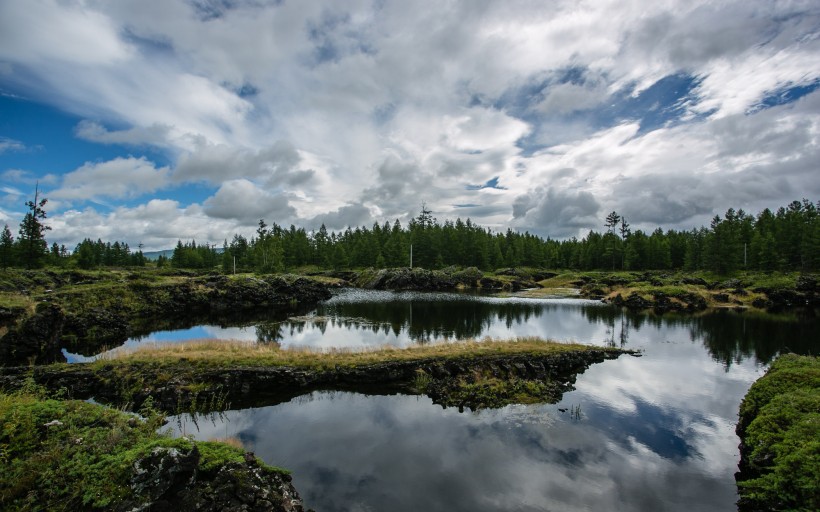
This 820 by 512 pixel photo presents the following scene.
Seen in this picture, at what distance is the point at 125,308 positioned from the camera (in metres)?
53.8

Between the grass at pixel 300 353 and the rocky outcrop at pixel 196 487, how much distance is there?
15.4 m

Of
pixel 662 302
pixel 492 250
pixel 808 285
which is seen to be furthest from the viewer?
pixel 492 250

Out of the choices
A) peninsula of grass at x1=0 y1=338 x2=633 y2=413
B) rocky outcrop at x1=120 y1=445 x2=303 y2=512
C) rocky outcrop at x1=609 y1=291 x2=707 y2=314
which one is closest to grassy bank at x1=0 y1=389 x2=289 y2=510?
rocky outcrop at x1=120 y1=445 x2=303 y2=512

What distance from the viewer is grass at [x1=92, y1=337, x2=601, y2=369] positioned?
87.9ft

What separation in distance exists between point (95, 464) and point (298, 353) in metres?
19.1

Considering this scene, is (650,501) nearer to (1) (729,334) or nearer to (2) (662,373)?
(2) (662,373)

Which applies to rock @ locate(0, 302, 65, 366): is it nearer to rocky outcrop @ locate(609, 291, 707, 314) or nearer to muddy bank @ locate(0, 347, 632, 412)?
muddy bank @ locate(0, 347, 632, 412)

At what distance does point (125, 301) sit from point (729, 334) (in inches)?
3142

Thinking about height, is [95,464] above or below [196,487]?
above

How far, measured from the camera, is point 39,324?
3206cm

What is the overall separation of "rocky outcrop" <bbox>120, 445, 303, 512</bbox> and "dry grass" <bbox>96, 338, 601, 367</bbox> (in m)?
15.6

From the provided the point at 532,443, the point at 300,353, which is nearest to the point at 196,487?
the point at 532,443

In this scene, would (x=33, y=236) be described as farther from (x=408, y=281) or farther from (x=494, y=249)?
(x=494, y=249)

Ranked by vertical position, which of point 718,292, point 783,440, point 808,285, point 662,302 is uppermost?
point 808,285
